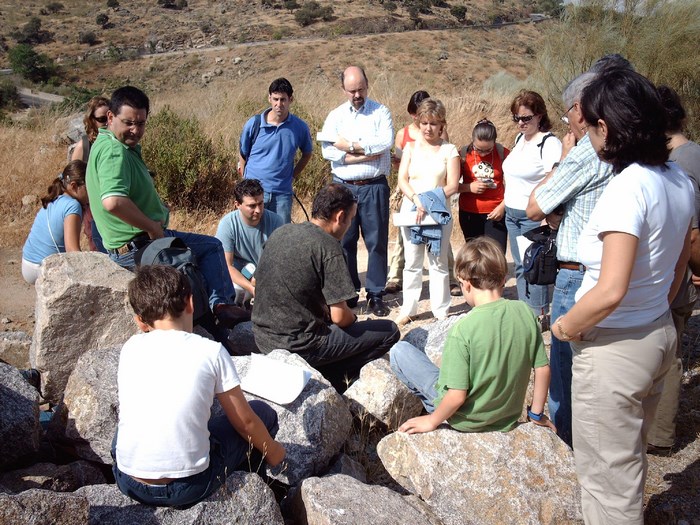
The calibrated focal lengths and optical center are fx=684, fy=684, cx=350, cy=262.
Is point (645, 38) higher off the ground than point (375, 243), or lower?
higher

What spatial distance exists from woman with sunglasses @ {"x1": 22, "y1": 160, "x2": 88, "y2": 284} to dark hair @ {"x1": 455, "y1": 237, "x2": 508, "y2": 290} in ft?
9.77

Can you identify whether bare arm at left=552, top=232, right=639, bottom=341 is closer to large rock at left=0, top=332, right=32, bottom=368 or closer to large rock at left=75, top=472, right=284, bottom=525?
large rock at left=75, top=472, right=284, bottom=525

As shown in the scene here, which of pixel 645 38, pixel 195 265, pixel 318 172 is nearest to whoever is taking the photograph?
pixel 195 265

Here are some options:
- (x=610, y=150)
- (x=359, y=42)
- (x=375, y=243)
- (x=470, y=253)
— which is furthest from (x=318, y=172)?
(x=359, y=42)

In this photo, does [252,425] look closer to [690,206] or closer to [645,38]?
[690,206]

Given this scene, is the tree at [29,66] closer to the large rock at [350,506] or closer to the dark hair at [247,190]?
the dark hair at [247,190]

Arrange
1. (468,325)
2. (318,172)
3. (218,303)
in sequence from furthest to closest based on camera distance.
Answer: (318,172) → (218,303) → (468,325)

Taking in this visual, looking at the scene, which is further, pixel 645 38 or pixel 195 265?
pixel 645 38

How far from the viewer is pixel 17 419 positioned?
315cm

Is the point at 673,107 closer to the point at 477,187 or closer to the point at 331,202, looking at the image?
the point at 331,202

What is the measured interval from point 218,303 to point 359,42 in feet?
122

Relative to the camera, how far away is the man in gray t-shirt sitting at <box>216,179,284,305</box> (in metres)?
5.12

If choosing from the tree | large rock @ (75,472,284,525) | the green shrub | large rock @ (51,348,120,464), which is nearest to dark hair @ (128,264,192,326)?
large rock @ (75,472,284,525)

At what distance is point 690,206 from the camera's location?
2.39 m
